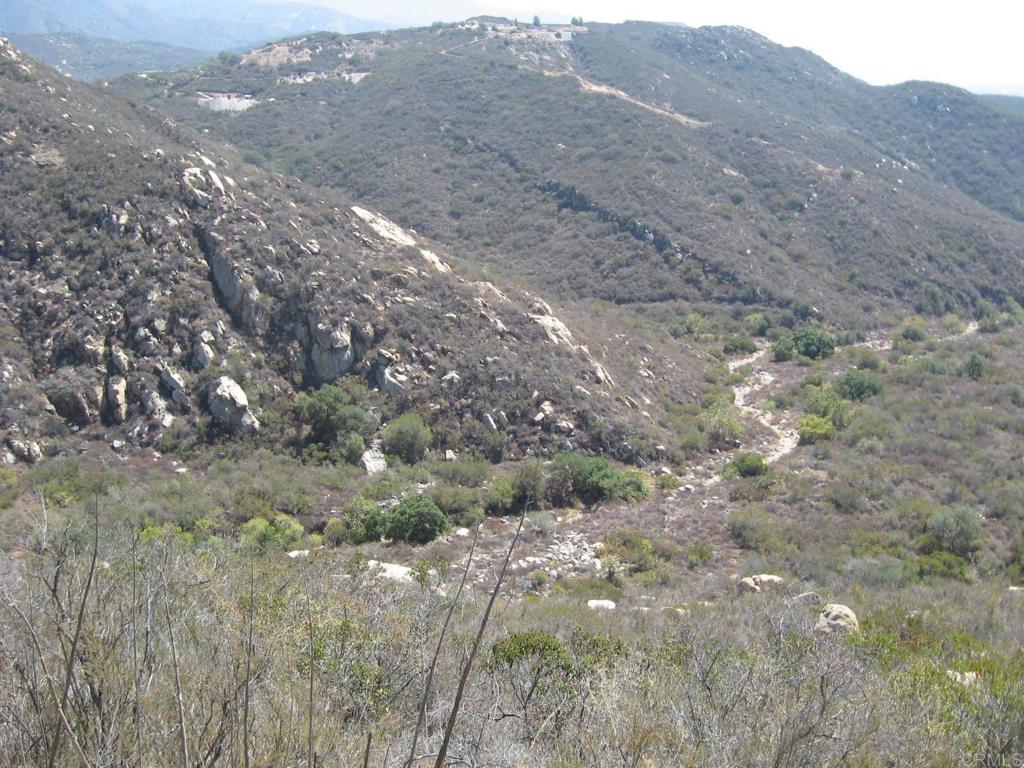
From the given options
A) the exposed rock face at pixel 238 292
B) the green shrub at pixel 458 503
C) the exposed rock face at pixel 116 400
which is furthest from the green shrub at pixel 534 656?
the exposed rock face at pixel 238 292

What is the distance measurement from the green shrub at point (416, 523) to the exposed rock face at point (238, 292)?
6904 millimetres

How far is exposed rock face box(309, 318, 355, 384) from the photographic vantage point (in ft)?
49.9

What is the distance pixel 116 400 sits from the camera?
12992 millimetres

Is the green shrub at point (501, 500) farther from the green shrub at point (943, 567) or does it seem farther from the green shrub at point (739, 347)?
the green shrub at point (739, 347)

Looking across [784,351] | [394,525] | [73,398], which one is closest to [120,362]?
[73,398]

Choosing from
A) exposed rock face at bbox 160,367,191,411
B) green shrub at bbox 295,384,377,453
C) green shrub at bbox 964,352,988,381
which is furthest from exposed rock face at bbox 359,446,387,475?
green shrub at bbox 964,352,988,381

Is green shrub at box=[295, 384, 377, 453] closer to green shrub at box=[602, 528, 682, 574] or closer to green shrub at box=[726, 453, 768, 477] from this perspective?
green shrub at box=[602, 528, 682, 574]

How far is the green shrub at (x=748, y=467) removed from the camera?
14.3m

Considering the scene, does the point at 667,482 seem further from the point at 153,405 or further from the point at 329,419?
the point at 153,405

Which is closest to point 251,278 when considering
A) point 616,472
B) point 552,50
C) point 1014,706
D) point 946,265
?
point 616,472

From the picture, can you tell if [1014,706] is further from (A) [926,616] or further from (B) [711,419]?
(B) [711,419]

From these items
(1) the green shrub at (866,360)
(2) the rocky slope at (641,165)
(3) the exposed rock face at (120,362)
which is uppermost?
(2) the rocky slope at (641,165)

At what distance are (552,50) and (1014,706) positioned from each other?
206 feet

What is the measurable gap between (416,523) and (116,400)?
7.22 metres
